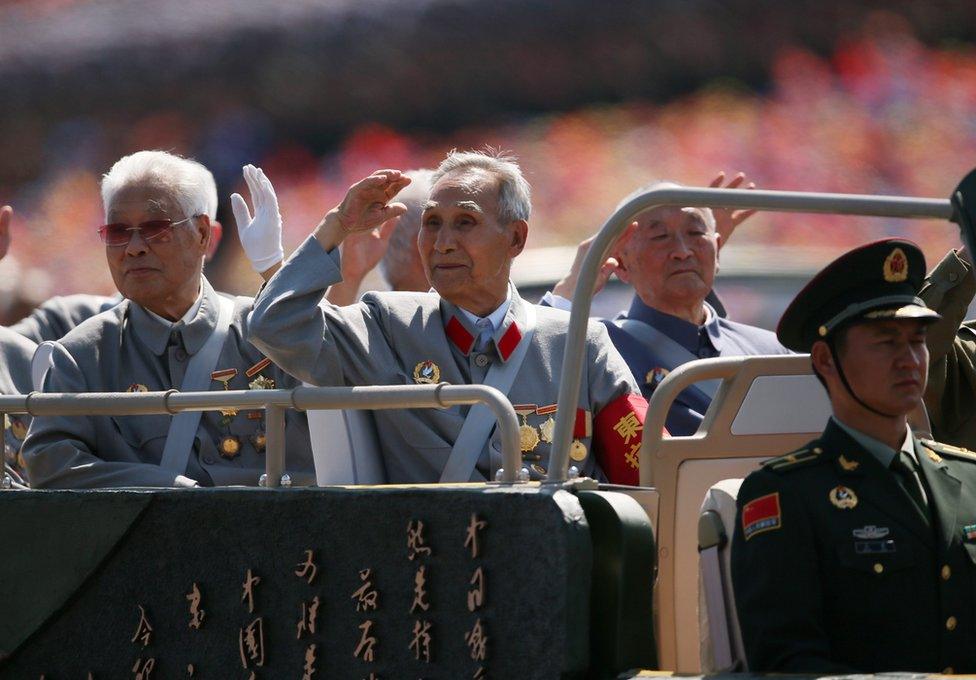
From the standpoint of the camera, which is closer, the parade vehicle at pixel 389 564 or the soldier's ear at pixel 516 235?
the parade vehicle at pixel 389 564

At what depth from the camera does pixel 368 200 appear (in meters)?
4.51

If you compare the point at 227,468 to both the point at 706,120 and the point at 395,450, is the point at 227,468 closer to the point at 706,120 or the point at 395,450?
the point at 395,450

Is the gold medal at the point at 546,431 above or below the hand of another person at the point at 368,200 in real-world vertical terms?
below

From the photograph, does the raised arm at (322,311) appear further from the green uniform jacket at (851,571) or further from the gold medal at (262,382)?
the green uniform jacket at (851,571)

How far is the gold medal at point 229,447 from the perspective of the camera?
497cm

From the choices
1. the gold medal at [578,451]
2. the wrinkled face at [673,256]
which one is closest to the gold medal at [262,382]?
the gold medal at [578,451]

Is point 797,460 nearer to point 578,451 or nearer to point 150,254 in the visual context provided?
point 578,451

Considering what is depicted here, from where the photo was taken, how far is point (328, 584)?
355 centimetres

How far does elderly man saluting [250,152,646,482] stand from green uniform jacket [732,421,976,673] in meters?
1.18

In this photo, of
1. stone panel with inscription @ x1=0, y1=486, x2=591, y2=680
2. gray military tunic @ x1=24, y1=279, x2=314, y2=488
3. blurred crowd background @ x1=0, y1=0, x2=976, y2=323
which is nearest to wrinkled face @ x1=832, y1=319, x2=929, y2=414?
stone panel with inscription @ x1=0, y1=486, x2=591, y2=680

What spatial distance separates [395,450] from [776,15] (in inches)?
255

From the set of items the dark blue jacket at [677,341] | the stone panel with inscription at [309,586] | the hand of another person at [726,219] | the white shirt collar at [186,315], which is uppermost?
the hand of another person at [726,219]

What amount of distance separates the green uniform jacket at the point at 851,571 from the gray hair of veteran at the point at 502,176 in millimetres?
1688

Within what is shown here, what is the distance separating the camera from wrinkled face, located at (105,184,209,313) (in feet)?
17.0
